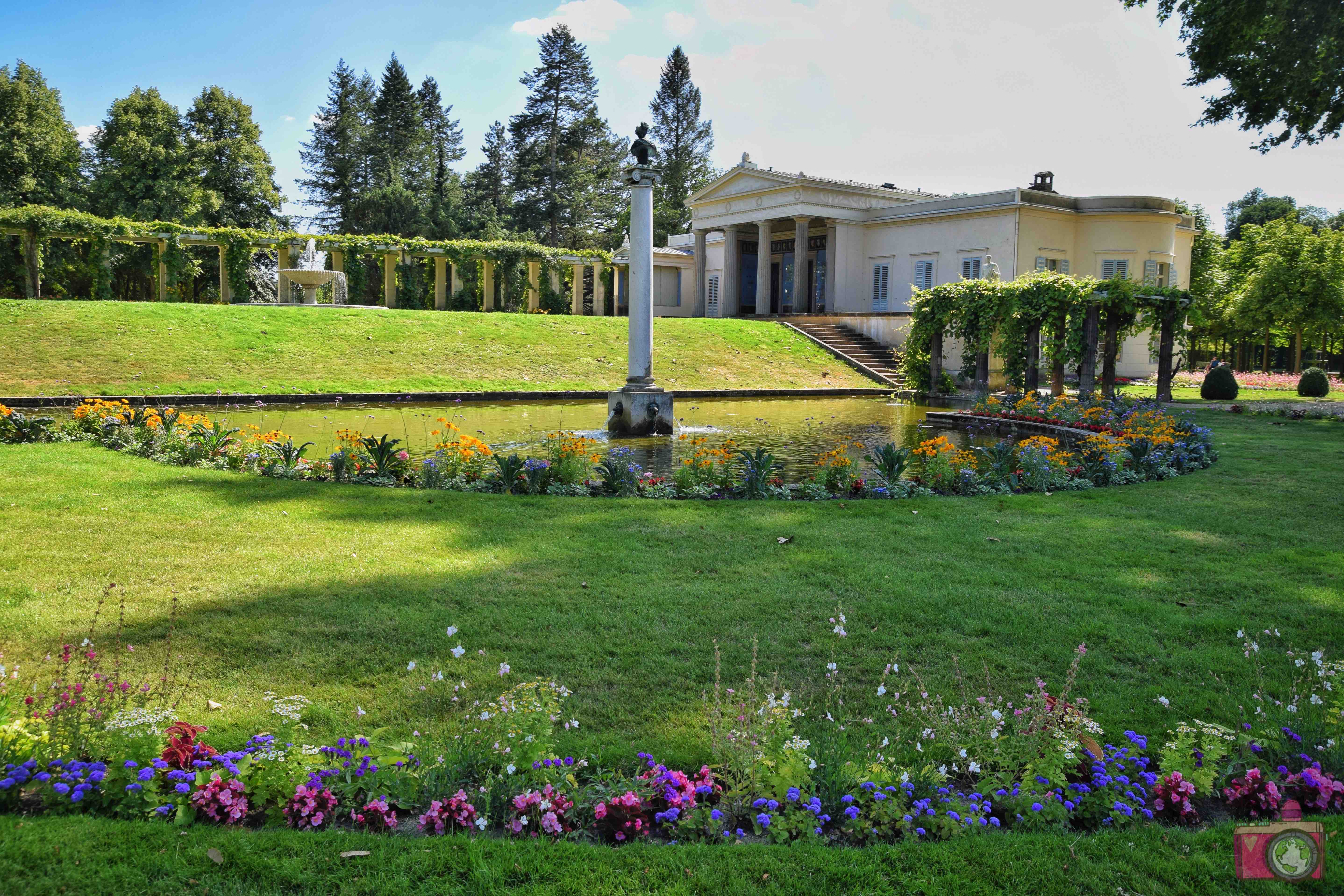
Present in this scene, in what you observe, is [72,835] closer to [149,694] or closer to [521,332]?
[149,694]

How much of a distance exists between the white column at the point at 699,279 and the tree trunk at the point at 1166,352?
75.7 ft

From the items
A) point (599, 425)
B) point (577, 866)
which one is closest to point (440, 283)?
point (599, 425)

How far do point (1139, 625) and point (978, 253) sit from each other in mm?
30246

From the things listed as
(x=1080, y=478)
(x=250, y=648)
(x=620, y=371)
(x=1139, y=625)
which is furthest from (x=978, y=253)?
(x=250, y=648)

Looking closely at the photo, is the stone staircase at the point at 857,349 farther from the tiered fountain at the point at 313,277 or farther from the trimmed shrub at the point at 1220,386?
the tiered fountain at the point at 313,277

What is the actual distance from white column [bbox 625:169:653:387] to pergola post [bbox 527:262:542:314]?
2551 centimetres

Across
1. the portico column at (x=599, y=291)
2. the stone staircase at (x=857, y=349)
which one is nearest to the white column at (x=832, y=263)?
the stone staircase at (x=857, y=349)

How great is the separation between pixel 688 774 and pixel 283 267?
37536 mm

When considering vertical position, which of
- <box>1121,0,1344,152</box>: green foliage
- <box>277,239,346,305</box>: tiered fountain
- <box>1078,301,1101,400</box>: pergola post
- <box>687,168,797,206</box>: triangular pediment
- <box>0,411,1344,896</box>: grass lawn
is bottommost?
<box>0,411,1344,896</box>: grass lawn

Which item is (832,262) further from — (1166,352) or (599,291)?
(1166,352)

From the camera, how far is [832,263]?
3669cm

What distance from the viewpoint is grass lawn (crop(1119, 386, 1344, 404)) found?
22953 millimetres

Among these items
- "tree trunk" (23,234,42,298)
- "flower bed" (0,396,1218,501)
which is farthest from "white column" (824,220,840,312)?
"tree trunk" (23,234,42,298)

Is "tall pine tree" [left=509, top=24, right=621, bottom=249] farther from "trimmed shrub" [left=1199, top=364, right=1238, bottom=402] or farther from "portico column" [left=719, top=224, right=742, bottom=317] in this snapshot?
"trimmed shrub" [left=1199, top=364, right=1238, bottom=402]
